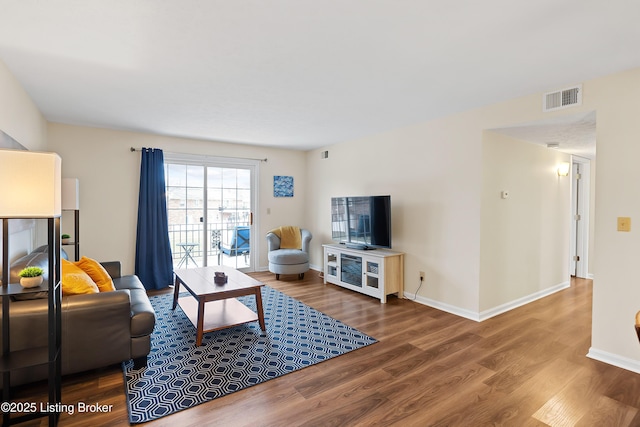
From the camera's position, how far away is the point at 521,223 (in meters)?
4.09

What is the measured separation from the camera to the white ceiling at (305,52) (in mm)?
1821

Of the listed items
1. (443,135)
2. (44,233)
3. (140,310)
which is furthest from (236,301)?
(443,135)

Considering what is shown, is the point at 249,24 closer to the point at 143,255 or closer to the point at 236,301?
the point at 236,301

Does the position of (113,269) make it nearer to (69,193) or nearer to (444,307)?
(69,193)

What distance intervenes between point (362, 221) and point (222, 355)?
2738mm

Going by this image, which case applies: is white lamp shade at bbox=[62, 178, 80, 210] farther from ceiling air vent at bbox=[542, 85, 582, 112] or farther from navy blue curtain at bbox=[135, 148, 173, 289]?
ceiling air vent at bbox=[542, 85, 582, 112]

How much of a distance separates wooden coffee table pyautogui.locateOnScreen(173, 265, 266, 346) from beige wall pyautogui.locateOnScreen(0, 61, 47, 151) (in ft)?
6.64

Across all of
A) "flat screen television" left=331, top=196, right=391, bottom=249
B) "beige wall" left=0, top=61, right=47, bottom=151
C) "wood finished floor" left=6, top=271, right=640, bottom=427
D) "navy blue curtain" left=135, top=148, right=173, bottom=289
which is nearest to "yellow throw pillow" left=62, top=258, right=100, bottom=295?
"wood finished floor" left=6, top=271, right=640, bottom=427

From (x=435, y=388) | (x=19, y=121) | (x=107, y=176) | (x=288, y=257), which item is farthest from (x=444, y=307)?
(x=107, y=176)

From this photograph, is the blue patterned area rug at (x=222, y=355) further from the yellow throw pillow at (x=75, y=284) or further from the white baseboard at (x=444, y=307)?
the white baseboard at (x=444, y=307)

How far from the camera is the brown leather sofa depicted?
205 centimetres

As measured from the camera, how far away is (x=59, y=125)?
171 inches

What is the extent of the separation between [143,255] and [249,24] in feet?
13.2

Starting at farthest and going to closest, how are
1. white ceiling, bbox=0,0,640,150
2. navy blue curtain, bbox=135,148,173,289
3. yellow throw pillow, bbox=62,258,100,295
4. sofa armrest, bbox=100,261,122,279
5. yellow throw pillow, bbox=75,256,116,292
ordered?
navy blue curtain, bbox=135,148,173,289 → sofa armrest, bbox=100,261,122,279 → yellow throw pillow, bbox=75,256,116,292 → yellow throw pillow, bbox=62,258,100,295 → white ceiling, bbox=0,0,640,150
